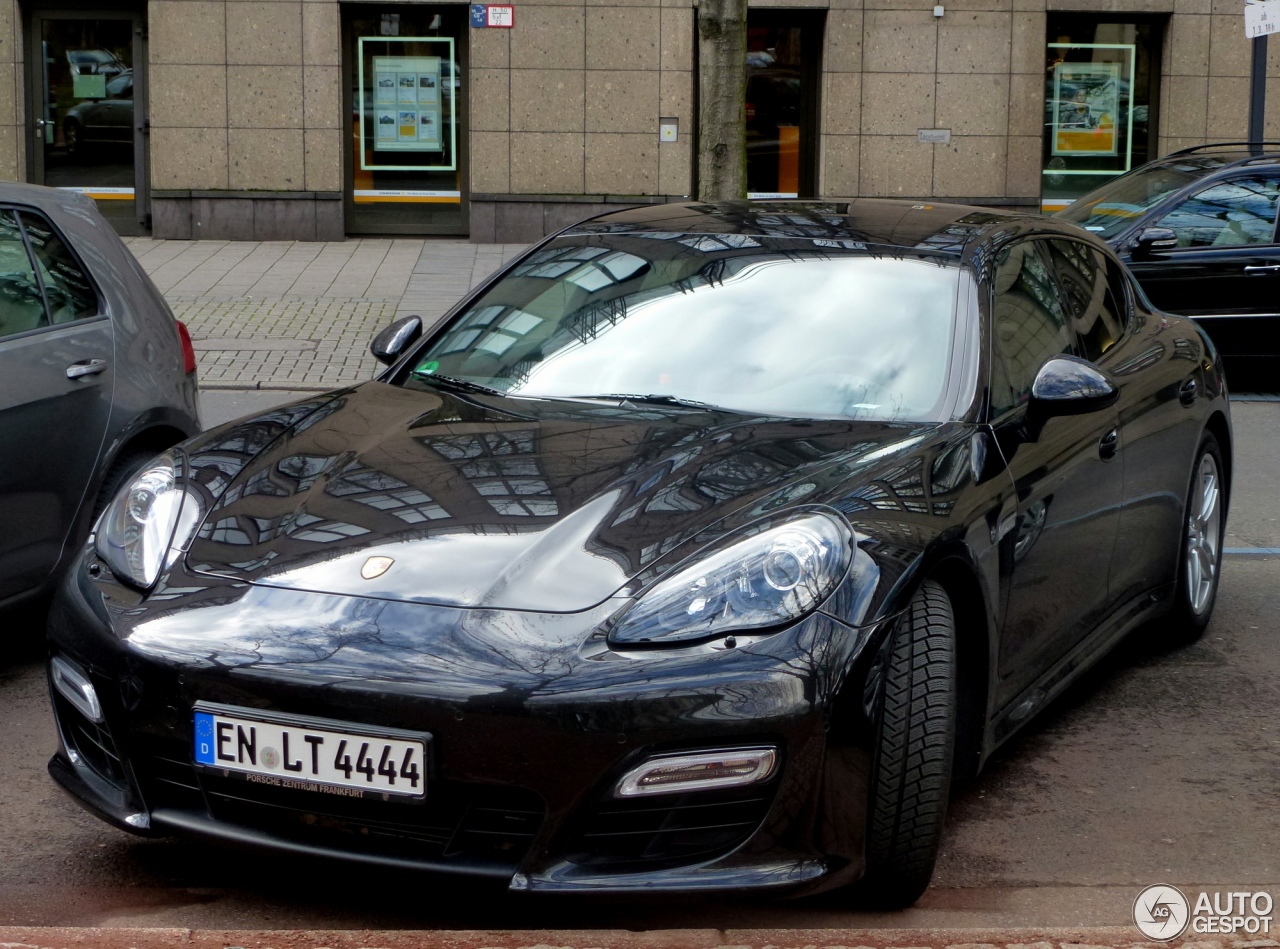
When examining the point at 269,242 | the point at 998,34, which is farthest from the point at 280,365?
the point at 998,34

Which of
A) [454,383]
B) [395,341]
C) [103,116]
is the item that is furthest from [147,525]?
[103,116]

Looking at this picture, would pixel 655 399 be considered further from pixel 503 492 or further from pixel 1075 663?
pixel 1075 663

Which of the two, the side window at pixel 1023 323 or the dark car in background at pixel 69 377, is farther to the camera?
the dark car in background at pixel 69 377

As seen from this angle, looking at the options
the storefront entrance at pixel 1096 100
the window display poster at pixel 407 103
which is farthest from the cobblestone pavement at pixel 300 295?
the storefront entrance at pixel 1096 100

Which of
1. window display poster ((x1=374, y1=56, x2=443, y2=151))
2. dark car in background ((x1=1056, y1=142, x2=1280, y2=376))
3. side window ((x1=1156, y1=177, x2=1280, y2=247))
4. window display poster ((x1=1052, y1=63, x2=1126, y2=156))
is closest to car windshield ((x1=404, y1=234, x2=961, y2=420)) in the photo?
dark car in background ((x1=1056, y1=142, x2=1280, y2=376))

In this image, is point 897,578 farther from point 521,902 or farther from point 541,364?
point 541,364

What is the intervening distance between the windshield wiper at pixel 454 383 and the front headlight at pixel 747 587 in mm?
1251

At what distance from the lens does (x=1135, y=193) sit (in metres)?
11.5

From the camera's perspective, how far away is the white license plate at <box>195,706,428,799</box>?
292 centimetres

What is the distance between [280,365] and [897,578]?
839 centimetres

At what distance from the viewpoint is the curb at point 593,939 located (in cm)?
270

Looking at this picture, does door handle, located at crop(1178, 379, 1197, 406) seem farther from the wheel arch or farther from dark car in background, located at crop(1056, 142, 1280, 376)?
dark car in background, located at crop(1056, 142, 1280, 376)

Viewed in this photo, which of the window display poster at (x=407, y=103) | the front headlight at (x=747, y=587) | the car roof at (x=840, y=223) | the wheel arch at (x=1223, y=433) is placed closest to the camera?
the front headlight at (x=747, y=587)

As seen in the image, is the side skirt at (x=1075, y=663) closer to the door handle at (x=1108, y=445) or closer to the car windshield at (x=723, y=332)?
the door handle at (x=1108, y=445)
